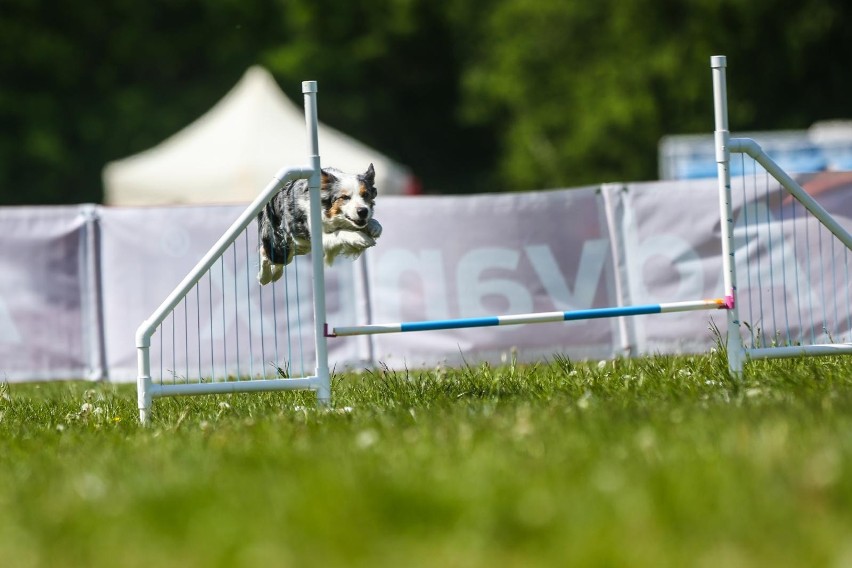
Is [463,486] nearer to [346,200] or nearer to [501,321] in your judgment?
[501,321]

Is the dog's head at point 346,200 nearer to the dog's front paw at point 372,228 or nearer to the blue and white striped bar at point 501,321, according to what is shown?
the dog's front paw at point 372,228

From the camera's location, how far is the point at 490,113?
43.7 metres

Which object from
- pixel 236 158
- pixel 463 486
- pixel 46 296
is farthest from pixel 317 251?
pixel 236 158

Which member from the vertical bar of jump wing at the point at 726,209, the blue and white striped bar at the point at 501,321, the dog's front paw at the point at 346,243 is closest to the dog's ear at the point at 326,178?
the dog's front paw at the point at 346,243

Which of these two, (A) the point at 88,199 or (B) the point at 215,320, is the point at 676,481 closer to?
(B) the point at 215,320

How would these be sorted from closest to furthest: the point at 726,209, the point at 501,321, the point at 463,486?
1. the point at 463,486
2. the point at 501,321
3. the point at 726,209

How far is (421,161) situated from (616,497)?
43.9m

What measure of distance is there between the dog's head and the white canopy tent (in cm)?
1432

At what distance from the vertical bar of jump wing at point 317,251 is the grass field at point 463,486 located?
2.25 ft

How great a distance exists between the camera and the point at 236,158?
21438 millimetres

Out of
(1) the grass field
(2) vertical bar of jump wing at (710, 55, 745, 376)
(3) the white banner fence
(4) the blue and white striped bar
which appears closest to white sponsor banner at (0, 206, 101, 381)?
(3) the white banner fence

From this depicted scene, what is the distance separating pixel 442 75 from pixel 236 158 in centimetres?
2665

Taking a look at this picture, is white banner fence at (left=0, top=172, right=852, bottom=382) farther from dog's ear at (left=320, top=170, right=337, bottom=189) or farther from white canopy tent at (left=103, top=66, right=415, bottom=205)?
white canopy tent at (left=103, top=66, right=415, bottom=205)

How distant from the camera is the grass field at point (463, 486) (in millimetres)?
3064
